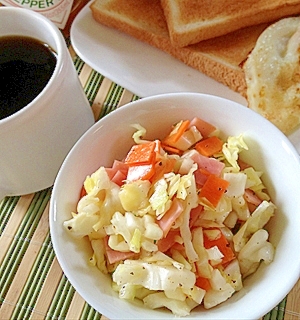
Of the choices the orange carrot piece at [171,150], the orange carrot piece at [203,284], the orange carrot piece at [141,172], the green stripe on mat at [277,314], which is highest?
the orange carrot piece at [141,172]

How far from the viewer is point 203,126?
1037 millimetres

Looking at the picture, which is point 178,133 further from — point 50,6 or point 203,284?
point 50,6

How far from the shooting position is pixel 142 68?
137cm

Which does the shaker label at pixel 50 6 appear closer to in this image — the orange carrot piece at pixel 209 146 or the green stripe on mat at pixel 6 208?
the green stripe on mat at pixel 6 208

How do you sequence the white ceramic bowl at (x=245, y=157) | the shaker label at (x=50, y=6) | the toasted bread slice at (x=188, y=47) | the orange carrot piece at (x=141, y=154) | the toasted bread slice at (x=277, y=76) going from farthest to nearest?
the shaker label at (x=50, y=6)
the toasted bread slice at (x=188, y=47)
the toasted bread slice at (x=277, y=76)
the orange carrot piece at (x=141, y=154)
the white ceramic bowl at (x=245, y=157)

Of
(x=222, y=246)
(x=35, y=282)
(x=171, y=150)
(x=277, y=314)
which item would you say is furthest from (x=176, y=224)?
(x=35, y=282)

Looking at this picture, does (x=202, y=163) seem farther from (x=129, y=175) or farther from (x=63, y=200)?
(x=63, y=200)

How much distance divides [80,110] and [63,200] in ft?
0.94

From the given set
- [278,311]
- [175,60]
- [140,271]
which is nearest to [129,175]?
[140,271]

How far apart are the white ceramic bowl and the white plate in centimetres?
27

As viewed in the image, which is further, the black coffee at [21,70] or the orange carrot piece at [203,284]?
the black coffee at [21,70]

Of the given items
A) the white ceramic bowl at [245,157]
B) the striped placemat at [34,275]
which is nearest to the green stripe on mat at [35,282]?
the striped placemat at [34,275]

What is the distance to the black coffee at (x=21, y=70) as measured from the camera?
1110 millimetres

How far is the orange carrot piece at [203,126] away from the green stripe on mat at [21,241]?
46cm
